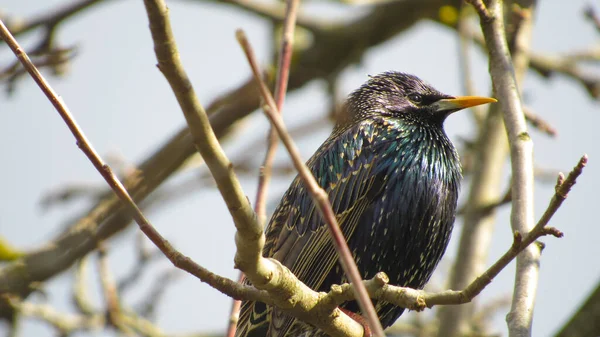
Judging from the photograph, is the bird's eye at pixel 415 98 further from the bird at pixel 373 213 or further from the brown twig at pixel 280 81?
the brown twig at pixel 280 81

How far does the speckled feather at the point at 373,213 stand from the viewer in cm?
453

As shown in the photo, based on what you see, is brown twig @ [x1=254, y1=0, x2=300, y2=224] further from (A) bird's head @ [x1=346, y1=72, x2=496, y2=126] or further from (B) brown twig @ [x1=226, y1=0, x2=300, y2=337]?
(A) bird's head @ [x1=346, y1=72, x2=496, y2=126]

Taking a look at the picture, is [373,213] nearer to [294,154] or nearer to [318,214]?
[318,214]

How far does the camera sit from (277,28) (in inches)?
269

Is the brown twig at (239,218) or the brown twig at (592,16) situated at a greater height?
the brown twig at (592,16)

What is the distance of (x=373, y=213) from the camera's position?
462 cm

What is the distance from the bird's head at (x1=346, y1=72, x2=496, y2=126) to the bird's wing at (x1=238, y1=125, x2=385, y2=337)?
0.39 metres

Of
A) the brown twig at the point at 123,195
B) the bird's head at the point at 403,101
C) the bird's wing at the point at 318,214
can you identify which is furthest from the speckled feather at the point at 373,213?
the brown twig at the point at 123,195

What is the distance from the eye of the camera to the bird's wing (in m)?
4.47

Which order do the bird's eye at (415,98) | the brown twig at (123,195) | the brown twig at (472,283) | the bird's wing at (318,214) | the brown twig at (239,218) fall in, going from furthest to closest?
the bird's eye at (415,98) → the bird's wing at (318,214) → the brown twig at (472,283) → the brown twig at (123,195) → the brown twig at (239,218)

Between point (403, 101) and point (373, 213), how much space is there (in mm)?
1084

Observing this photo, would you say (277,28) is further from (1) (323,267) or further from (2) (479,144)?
(1) (323,267)

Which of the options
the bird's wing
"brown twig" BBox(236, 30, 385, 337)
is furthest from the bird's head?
"brown twig" BBox(236, 30, 385, 337)

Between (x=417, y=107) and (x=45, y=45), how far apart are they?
2.49 meters
